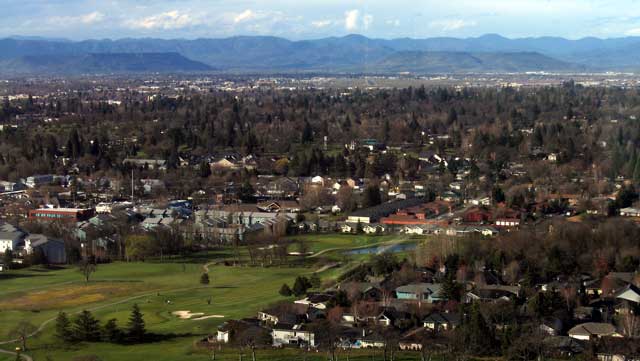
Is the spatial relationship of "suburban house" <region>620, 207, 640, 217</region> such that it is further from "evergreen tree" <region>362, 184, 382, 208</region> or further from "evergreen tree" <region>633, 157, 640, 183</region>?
"evergreen tree" <region>362, 184, 382, 208</region>

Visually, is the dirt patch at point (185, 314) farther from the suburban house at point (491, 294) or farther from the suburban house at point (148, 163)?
the suburban house at point (148, 163)

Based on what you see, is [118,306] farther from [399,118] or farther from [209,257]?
[399,118]

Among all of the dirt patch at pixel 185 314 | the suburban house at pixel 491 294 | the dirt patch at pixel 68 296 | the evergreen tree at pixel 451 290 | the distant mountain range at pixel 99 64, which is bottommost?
the distant mountain range at pixel 99 64

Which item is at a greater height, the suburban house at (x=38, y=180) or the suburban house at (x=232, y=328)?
the suburban house at (x=232, y=328)

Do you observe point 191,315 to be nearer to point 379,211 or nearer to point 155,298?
point 155,298

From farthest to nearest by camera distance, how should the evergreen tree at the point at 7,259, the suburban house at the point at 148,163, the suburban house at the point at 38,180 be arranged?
the suburban house at the point at 148,163, the suburban house at the point at 38,180, the evergreen tree at the point at 7,259

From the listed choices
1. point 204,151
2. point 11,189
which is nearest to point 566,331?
point 11,189

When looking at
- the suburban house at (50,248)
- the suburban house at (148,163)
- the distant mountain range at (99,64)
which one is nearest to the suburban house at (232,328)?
the suburban house at (50,248)

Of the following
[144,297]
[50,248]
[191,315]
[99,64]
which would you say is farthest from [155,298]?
[99,64]
